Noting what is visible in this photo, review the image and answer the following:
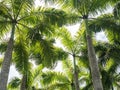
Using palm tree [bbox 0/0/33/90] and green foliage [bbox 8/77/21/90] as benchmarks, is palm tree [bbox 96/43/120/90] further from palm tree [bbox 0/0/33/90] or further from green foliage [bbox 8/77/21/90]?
green foliage [bbox 8/77/21/90]

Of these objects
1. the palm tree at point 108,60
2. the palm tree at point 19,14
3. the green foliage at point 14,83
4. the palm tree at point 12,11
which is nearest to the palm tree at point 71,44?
the palm tree at point 108,60

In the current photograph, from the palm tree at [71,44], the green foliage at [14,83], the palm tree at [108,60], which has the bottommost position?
the green foliage at [14,83]

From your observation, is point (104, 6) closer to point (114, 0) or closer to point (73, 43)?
point (114, 0)

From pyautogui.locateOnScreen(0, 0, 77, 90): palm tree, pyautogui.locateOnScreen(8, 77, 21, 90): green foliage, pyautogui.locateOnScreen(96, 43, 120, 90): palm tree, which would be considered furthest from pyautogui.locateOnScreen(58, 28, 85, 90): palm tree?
pyautogui.locateOnScreen(8, 77, 21, 90): green foliage

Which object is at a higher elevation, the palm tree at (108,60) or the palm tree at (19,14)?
the palm tree at (19,14)

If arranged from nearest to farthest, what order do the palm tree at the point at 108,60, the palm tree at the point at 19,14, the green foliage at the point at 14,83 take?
1. the palm tree at the point at 19,14
2. the palm tree at the point at 108,60
3. the green foliage at the point at 14,83

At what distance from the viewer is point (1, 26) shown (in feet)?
→ 51.4

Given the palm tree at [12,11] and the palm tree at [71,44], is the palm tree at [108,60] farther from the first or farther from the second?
the palm tree at [12,11]

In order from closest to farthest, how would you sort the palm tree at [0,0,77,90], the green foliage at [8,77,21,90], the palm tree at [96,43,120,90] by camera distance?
the palm tree at [0,0,77,90]
the palm tree at [96,43,120,90]
the green foliage at [8,77,21,90]

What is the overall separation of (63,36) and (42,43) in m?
5.02

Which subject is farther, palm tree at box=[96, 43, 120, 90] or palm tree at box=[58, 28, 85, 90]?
palm tree at box=[58, 28, 85, 90]

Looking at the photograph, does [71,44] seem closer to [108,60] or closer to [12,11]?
[108,60]

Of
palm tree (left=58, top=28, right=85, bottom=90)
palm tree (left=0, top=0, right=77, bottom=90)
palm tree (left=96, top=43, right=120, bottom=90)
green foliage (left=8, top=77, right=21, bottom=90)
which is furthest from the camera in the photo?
green foliage (left=8, top=77, right=21, bottom=90)

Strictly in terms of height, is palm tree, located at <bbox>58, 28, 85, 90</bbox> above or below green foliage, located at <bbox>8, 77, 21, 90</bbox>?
above
